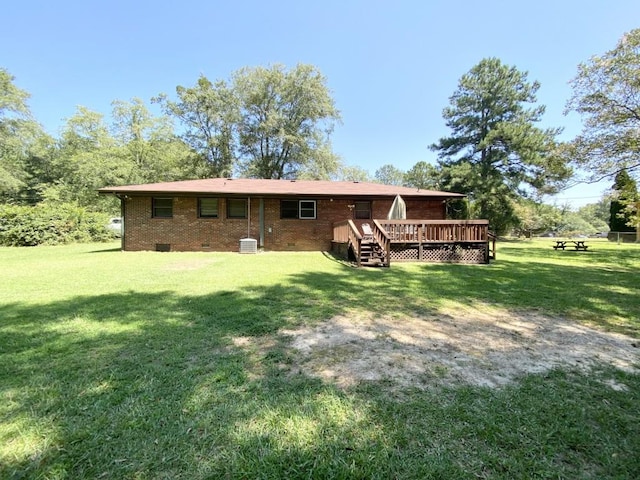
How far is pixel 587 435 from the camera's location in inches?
76.9

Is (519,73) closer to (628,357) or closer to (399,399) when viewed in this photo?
(628,357)

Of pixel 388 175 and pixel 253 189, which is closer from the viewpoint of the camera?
pixel 253 189

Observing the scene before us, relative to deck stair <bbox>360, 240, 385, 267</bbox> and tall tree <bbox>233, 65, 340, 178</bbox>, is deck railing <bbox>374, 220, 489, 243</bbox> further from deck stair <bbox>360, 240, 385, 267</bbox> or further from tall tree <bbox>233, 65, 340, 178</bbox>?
tall tree <bbox>233, 65, 340, 178</bbox>

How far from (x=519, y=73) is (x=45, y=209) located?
33930 mm

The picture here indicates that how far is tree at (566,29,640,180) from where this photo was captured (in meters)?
12.5

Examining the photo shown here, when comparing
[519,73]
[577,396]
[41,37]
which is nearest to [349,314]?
[577,396]

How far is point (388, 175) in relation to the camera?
68812 millimetres

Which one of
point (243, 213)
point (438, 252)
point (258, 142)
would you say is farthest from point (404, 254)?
point (258, 142)

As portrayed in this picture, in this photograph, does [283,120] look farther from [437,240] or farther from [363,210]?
[437,240]

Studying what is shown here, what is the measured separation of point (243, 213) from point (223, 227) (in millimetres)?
1094

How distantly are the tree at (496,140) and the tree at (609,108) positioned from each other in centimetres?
983

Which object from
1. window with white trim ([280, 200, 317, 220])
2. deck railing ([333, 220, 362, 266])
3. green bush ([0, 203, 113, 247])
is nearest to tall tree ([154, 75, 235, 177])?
green bush ([0, 203, 113, 247])

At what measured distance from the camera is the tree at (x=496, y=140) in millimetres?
23406

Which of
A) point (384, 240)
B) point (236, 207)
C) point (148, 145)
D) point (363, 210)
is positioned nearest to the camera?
point (384, 240)
